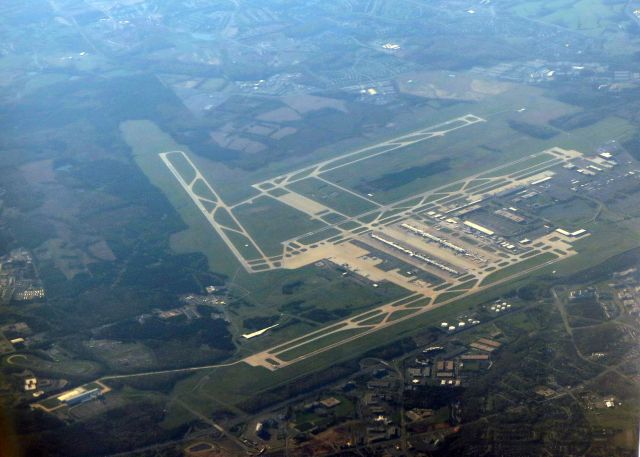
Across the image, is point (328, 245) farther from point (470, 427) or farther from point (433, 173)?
point (470, 427)

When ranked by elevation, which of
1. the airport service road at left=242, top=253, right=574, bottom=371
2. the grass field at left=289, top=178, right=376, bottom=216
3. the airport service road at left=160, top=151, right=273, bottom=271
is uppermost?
the airport service road at left=242, top=253, right=574, bottom=371

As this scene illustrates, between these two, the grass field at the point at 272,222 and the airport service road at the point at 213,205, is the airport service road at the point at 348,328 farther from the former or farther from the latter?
the grass field at the point at 272,222

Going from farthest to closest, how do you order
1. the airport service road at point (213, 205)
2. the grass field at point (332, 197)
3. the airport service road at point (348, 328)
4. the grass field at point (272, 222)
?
the grass field at point (332, 197) < the grass field at point (272, 222) < the airport service road at point (213, 205) < the airport service road at point (348, 328)

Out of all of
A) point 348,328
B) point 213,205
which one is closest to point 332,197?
point 213,205

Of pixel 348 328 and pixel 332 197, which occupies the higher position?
pixel 348 328

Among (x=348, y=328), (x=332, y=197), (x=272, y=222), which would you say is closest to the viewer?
(x=348, y=328)

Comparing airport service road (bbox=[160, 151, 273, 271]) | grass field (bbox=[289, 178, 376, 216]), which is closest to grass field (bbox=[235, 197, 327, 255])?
airport service road (bbox=[160, 151, 273, 271])

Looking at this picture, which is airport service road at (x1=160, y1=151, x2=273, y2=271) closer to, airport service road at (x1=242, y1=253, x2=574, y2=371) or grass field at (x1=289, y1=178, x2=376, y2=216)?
grass field at (x1=289, y1=178, x2=376, y2=216)

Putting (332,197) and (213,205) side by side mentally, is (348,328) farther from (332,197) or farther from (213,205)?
(213,205)

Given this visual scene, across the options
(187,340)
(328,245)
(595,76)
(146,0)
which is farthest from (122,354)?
(146,0)

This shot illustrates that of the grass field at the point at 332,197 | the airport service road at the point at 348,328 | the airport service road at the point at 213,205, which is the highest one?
the airport service road at the point at 348,328

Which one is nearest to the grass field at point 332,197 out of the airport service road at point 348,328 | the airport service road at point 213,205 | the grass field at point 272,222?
the grass field at point 272,222
